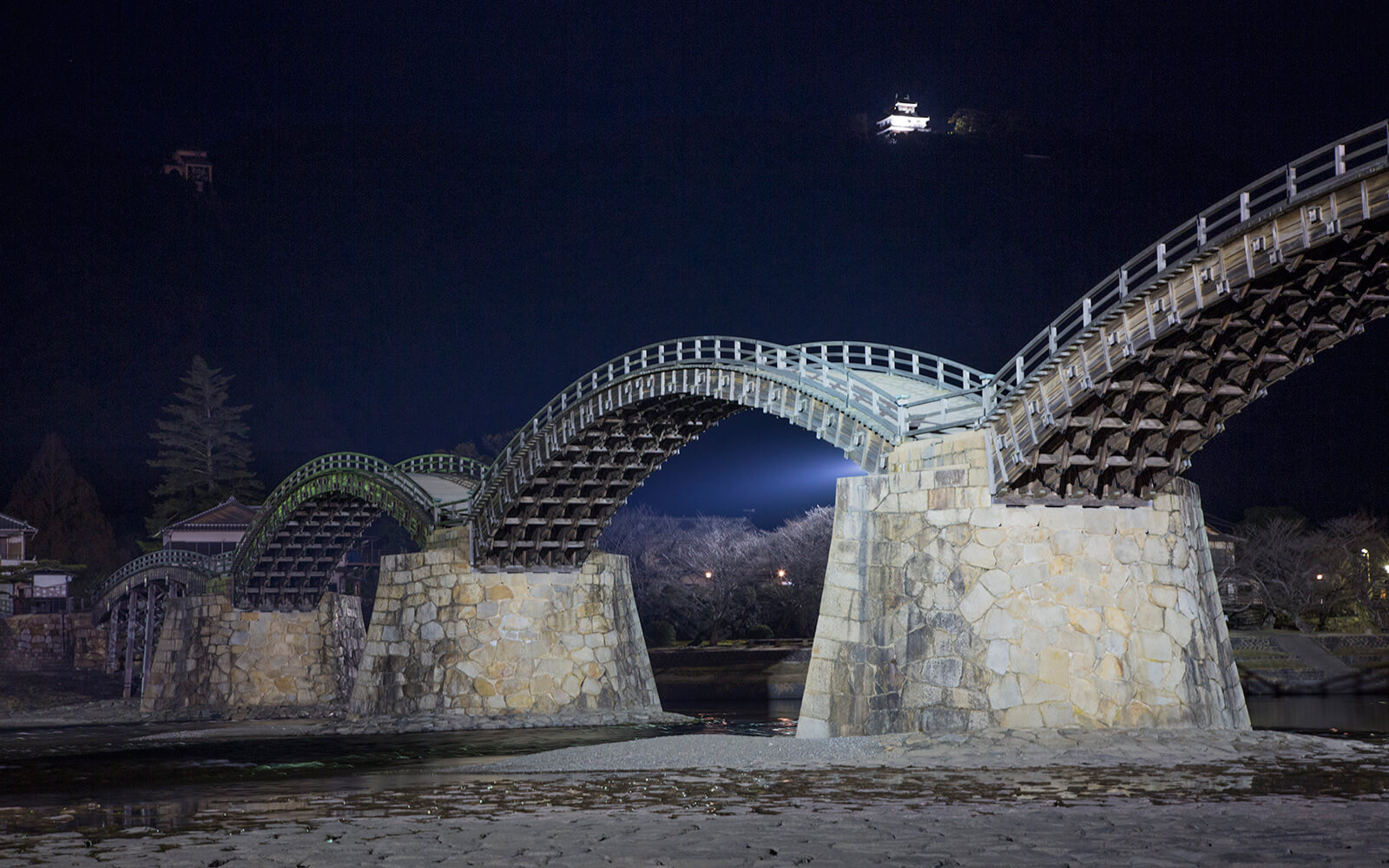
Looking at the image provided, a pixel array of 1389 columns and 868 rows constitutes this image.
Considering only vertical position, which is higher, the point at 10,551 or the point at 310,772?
the point at 10,551

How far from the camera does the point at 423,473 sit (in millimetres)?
62188

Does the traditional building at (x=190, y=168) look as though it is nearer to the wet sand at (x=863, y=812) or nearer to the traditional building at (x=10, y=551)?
the traditional building at (x=10, y=551)

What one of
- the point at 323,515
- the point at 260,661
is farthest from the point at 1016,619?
the point at 260,661

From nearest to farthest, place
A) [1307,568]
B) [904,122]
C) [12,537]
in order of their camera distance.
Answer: [1307,568], [12,537], [904,122]

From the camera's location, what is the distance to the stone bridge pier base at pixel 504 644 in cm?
Result: 4366

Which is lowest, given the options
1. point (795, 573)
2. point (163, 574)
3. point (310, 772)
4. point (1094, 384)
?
point (310, 772)

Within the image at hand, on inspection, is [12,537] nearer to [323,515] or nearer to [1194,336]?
[323,515]

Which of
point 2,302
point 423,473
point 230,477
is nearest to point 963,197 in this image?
point 230,477

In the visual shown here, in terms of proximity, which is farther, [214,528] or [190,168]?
[190,168]

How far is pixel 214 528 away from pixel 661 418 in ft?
224

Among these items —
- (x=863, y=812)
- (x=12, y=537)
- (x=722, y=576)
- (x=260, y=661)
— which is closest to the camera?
(x=863, y=812)

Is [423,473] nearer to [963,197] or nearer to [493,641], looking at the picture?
[493,641]

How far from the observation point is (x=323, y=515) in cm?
5950

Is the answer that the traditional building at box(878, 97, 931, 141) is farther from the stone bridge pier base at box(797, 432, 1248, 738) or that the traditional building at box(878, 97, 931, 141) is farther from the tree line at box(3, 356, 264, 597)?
the stone bridge pier base at box(797, 432, 1248, 738)
